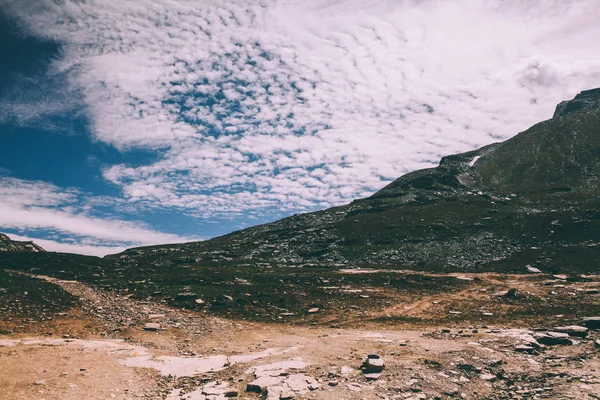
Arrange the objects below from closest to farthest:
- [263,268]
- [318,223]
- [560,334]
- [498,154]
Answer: [560,334] → [263,268] → [318,223] → [498,154]

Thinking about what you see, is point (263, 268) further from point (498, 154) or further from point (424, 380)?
point (498, 154)

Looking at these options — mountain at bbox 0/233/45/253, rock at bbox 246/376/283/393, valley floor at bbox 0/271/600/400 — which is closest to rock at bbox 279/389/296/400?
valley floor at bbox 0/271/600/400

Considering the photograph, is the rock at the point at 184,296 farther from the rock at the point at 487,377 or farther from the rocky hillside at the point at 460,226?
the rocky hillside at the point at 460,226

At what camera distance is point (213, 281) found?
5441cm

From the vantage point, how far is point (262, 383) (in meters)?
17.6

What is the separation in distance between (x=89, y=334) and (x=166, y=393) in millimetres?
16072

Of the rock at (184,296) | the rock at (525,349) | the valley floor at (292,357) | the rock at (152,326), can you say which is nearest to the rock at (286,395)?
the valley floor at (292,357)

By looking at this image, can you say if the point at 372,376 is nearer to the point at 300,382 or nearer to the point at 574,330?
the point at 300,382

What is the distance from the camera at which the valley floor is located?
681 inches

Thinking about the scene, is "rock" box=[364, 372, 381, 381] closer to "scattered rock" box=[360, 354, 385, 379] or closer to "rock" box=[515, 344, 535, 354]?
"scattered rock" box=[360, 354, 385, 379]

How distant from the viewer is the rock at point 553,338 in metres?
23.7

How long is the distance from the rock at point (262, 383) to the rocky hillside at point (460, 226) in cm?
5496

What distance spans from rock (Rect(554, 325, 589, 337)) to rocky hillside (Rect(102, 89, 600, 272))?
3759 centimetres

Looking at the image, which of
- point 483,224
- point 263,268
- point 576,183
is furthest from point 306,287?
point 576,183
